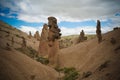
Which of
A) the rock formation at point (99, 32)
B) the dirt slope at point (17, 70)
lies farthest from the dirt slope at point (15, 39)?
the dirt slope at point (17, 70)

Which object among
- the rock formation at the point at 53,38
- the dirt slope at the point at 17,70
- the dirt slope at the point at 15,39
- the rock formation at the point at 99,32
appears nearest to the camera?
the dirt slope at the point at 17,70

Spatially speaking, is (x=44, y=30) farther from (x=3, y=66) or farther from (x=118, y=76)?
(x=118, y=76)

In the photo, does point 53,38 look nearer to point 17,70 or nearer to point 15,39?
point 17,70

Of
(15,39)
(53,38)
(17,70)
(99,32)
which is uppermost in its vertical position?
(99,32)

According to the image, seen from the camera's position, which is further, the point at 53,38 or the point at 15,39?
the point at 15,39

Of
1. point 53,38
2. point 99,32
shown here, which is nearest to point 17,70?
point 53,38

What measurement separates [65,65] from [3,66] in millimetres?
25190

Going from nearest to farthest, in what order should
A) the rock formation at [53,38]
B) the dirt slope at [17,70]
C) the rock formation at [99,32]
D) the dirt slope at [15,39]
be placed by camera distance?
the dirt slope at [17,70] → the rock formation at [99,32] → the rock formation at [53,38] → the dirt slope at [15,39]

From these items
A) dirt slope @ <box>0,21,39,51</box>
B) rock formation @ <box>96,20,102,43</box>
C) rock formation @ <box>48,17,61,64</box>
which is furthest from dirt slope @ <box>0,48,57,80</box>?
dirt slope @ <box>0,21,39,51</box>

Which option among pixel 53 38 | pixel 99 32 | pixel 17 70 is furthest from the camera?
pixel 53 38

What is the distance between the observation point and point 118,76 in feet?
64.1

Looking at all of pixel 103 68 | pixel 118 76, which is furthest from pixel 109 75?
pixel 103 68

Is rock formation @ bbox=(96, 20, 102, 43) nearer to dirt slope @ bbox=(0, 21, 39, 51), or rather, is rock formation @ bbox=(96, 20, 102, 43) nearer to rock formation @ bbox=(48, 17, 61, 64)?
rock formation @ bbox=(48, 17, 61, 64)

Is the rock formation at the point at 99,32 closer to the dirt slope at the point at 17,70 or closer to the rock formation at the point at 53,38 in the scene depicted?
the rock formation at the point at 53,38
